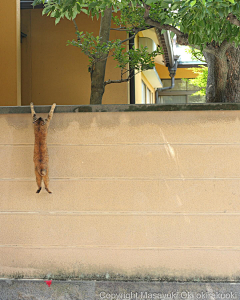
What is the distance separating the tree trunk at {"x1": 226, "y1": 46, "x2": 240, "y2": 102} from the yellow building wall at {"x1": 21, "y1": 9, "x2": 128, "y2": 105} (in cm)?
328

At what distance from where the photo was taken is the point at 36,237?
11.7ft

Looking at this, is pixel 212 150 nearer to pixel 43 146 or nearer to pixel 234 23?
pixel 234 23

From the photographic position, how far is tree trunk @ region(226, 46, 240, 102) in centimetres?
428

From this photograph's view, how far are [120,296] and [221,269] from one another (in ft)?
3.34

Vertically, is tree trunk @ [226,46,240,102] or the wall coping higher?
tree trunk @ [226,46,240,102]

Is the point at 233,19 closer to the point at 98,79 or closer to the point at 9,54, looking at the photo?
the point at 98,79

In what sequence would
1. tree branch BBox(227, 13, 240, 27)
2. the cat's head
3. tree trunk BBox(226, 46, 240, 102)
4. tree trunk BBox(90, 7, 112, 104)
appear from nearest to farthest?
tree branch BBox(227, 13, 240, 27), the cat's head, tree trunk BBox(226, 46, 240, 102), tree trunk BBox(90, 7, 112, 104)

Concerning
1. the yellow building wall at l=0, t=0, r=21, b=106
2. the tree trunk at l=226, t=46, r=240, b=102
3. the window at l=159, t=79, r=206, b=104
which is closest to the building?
the yellow building wall at l=0, t=0, r=21, b=106

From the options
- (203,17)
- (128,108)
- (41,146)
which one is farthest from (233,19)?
(41,146)

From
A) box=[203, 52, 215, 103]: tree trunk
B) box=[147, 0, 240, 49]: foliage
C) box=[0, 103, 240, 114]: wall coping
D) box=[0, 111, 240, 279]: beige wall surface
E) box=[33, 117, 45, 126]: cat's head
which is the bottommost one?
box=[0, 111, 240, 279]: beige wall surface

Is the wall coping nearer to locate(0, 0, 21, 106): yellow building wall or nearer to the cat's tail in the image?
the cat's tail

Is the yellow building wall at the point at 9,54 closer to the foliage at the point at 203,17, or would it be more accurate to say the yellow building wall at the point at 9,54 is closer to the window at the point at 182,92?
the foliage at the point at 203,17

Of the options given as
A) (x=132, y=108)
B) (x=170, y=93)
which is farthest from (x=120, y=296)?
(x=170, y=93)

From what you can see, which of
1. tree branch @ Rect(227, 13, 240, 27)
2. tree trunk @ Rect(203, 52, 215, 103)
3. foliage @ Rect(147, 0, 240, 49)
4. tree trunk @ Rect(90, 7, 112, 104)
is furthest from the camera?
tree trunk @ Rect(90, 7, 112, 104)
